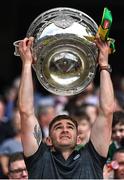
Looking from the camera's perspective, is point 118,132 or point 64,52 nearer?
point 64,52

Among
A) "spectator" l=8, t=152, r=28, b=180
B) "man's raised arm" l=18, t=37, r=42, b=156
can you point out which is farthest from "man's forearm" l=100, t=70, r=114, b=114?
"spectator" l=8, t=152, r=28, b=180

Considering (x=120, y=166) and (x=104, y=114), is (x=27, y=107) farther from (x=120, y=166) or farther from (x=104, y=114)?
(x=120, y=166)

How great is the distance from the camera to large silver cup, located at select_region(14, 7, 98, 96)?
7414 mm

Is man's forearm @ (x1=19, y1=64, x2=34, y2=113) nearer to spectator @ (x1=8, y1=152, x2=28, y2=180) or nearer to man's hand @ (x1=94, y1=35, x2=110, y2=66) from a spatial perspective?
man's hand @ (x1=94, y1=35, x2=110, y2=66)

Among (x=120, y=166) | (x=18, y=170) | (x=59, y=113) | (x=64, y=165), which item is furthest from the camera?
(x=59, y=113)

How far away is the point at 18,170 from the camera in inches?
340

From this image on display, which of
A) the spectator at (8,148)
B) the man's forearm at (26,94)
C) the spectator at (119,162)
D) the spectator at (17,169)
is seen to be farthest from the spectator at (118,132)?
the man's forearm at (26,94)

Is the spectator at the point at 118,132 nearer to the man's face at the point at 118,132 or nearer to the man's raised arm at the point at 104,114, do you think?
the man's face at the point at 118,132

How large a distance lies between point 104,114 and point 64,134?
37 cm

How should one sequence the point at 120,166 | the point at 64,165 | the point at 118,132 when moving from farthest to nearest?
the point at 118,132
the point at 120,166
the point at 64,165

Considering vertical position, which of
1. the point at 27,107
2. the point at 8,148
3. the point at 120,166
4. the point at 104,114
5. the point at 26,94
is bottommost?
the point at 120,166

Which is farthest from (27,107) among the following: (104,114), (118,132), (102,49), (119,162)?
(118,132)

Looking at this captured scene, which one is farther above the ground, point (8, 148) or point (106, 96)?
point (106, 96)

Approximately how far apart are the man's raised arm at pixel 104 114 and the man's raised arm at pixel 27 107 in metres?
0.48
